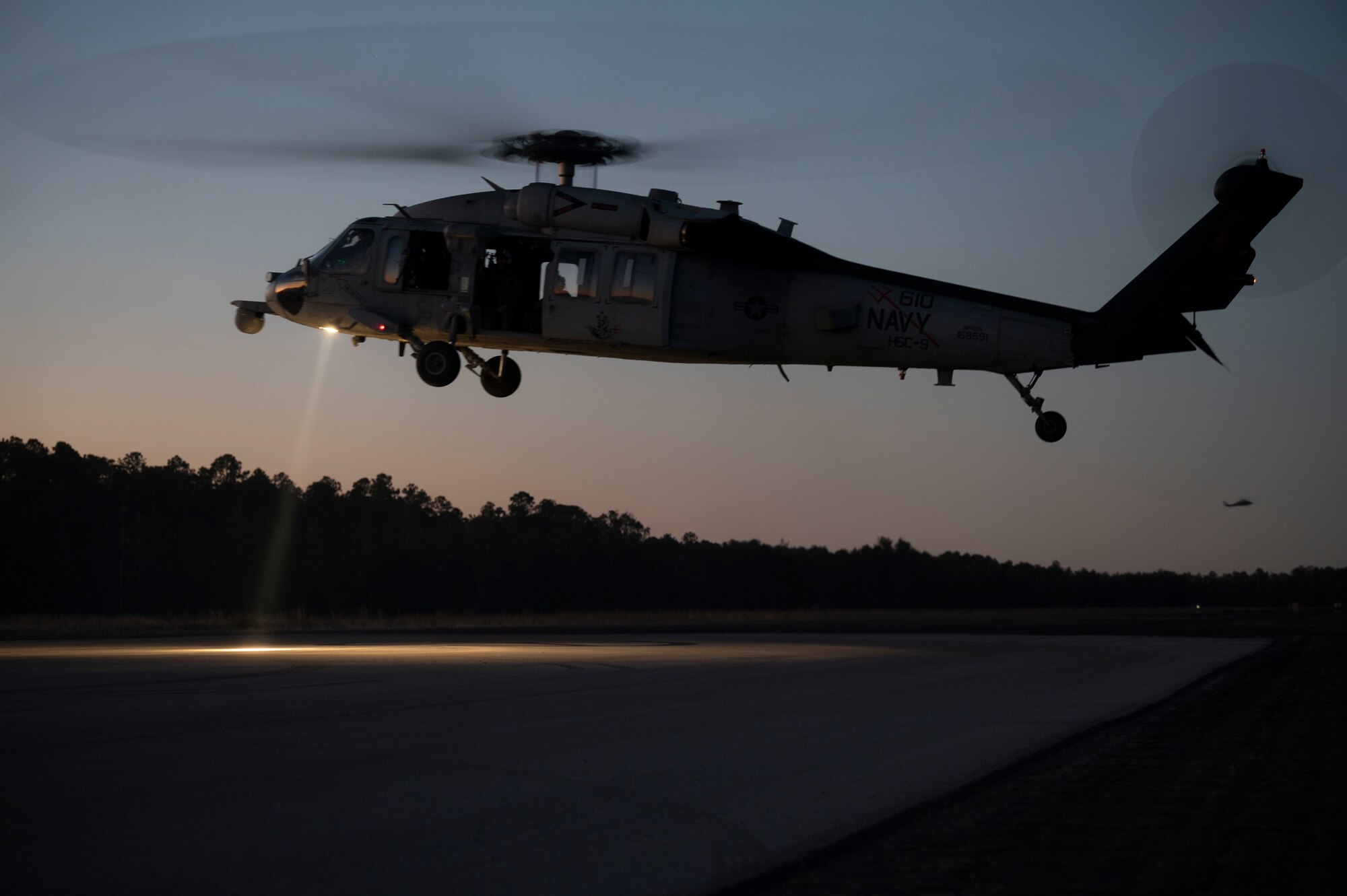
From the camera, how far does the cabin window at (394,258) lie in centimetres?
2431

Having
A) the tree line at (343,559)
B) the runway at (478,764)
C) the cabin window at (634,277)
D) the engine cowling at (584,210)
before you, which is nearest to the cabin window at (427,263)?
the engine cowling at (584,210)

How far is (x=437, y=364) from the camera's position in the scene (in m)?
24.2

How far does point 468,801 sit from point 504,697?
6572mm

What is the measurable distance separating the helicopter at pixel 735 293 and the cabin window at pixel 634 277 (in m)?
0.03

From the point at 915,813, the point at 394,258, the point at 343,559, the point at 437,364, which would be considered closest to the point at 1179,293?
the point at 437,364

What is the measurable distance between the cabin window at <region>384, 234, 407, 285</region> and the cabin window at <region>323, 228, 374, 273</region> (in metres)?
0.43

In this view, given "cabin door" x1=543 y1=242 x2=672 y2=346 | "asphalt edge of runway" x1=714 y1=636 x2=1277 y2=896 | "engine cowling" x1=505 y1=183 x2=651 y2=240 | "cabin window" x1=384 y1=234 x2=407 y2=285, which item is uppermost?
"engine cowling" x1=505 y1=183 x2=651 y2=240

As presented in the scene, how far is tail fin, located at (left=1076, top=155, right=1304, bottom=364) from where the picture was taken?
73.3ft

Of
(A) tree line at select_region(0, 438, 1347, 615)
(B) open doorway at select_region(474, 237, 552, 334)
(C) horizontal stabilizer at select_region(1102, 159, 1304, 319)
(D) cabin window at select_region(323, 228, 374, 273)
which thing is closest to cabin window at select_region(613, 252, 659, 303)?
(B) open doorway at select_region(474, 237, 552, 334)

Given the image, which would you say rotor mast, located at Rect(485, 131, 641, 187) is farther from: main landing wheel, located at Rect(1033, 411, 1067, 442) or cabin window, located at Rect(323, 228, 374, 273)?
main landing wheel, located at Rect(1033, 411, 1067, 442)

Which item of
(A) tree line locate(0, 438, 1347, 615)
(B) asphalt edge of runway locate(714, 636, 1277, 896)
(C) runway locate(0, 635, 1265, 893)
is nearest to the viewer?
(B) asphalt edge of runway locate(714, 636, 1277, 896)

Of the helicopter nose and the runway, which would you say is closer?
the runway

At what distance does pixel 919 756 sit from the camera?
10562 mm

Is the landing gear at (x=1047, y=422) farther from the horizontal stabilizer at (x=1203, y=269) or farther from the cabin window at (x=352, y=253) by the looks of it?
the cabin window at (x=352, y=253)
